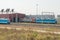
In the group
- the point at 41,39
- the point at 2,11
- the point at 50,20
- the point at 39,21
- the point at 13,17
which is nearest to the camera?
the point at 41,39

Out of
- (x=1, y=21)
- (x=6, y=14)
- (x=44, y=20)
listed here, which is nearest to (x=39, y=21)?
(x=44, y=20)

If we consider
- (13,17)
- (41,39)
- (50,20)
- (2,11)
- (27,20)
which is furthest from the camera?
(2,11)

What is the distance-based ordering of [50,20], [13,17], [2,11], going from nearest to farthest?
[50,20] < [13,17] < [2,11]

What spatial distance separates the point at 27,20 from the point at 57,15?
86.9ft

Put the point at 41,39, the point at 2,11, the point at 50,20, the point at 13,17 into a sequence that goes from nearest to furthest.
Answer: the point at 41,39 → the point at 50,20 → the point at 13,17 → the point at 2,11

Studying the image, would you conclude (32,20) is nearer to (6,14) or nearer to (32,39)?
(6,14)

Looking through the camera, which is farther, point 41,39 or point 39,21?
point 39,21

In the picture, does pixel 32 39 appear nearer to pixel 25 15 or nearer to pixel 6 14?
pixel 6 14

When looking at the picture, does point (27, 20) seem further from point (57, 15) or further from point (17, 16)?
point (57, 15)

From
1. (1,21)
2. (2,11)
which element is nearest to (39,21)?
(1,21)

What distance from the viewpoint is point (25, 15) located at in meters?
102

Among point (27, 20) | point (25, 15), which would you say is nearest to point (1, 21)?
point (27, 20)

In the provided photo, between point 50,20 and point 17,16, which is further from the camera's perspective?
point 17,16

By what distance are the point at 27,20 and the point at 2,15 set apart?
52.9 feet
